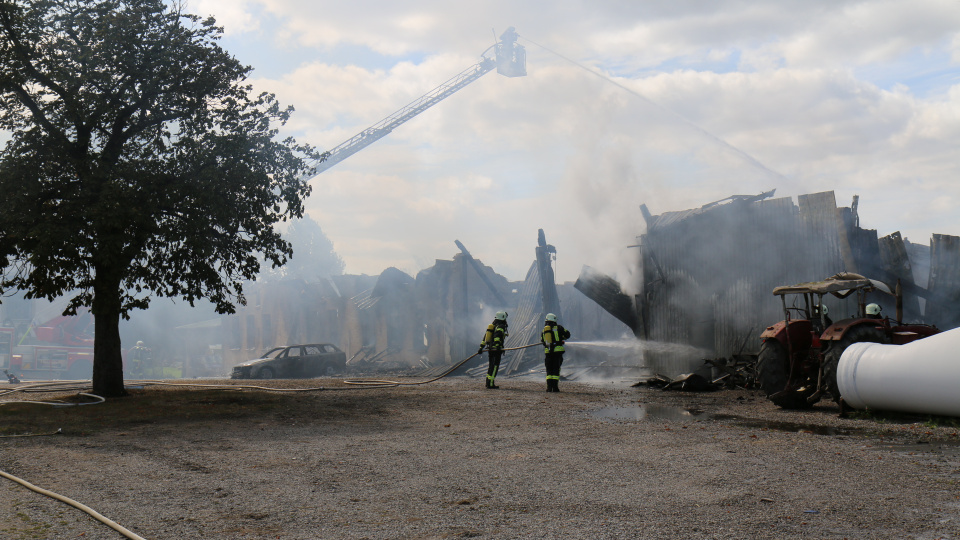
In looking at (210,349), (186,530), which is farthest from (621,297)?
(210,349)

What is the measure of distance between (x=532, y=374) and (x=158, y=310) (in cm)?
4597

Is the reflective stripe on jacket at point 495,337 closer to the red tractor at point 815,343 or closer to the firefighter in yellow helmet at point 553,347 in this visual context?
the firefighter in yellow helmet at point 553,347

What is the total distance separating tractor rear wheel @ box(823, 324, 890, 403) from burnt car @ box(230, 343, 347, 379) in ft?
65.3

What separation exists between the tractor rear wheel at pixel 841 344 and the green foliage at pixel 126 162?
9.77 metres

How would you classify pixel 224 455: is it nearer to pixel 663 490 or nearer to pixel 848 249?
pixel 663 490

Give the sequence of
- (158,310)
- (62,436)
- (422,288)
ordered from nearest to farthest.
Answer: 1. (62,436)
2. (422,288)
3. (158,310)

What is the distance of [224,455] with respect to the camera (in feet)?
24.9

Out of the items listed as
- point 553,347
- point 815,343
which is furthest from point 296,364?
point 815,343

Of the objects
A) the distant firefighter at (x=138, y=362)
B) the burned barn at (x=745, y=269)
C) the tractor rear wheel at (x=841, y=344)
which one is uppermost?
the burned barn at (x=745, y=269)

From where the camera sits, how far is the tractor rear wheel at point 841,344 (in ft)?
34.0

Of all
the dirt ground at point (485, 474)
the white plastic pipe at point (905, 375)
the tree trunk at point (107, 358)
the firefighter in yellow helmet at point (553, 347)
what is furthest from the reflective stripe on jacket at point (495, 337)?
the white plastic pipe at point (905, 375)

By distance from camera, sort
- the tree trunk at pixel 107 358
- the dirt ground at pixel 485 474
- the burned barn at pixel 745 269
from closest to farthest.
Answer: the dirt ground at pixel 485 474 → the tree trunk at pixel 107 358 → the burned barn at pixel 745 269

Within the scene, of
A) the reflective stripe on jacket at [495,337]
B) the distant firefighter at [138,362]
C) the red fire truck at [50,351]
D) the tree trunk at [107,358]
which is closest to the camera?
the tree trunk at [107,358]

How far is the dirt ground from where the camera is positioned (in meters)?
4.67
